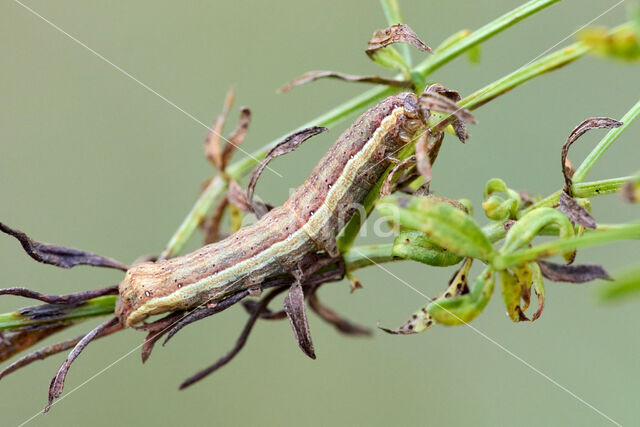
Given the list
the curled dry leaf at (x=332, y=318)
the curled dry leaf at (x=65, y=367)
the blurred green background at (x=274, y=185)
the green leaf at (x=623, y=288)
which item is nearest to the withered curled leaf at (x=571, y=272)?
the green leaf at (x=623, y=288)

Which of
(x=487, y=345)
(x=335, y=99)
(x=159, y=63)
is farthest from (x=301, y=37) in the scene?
(x=487, y=345)

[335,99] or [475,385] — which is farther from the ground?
[335,99]

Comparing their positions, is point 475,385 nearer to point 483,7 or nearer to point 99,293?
point 483,7

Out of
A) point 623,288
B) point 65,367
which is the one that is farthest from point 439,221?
point 65,367

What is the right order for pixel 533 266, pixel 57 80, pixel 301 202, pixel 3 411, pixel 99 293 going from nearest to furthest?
pixel 533 266
pixel 99 293
pixel 301 202
pixel 3 411
pixel 57 80

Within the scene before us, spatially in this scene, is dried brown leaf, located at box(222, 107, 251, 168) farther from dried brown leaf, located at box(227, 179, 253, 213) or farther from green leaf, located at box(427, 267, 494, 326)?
green leaf, located at box(427, 267, 494, 326)

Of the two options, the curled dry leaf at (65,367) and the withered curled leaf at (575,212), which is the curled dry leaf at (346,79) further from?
the curled dry leaf at (65,367)
